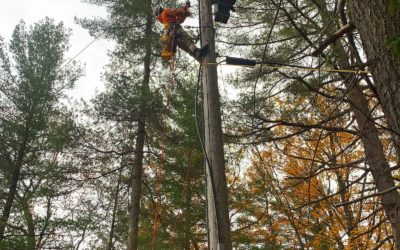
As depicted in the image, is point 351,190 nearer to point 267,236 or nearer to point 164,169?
point 267,236

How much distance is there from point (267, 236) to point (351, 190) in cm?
443

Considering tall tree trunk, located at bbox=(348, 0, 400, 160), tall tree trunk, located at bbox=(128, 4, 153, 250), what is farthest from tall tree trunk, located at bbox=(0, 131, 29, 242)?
tall tree trunk, located at bbox=(348, 0, 400, 160)

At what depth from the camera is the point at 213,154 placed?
366 cm

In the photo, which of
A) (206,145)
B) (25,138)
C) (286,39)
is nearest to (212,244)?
(206,145)

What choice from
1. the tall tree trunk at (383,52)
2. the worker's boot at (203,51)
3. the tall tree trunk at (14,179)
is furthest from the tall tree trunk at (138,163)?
the tall tree trunk at (383,52)

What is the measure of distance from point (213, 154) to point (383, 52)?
2040 mm

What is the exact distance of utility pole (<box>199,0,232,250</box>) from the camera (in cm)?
335

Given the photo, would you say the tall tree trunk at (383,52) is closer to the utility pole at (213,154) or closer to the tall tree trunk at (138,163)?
the utility pole at (213,154)

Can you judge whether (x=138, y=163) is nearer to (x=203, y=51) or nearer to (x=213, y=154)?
(x=203, y=51)

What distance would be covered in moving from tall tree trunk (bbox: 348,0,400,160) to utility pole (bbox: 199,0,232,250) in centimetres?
180

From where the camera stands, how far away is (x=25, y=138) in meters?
12.3

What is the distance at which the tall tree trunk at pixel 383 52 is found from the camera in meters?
1.91

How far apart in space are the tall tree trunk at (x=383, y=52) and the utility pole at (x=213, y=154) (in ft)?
5.92

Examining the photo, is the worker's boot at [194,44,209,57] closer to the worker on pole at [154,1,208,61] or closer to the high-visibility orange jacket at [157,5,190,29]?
the worker on pole at [154,1,208,61]
